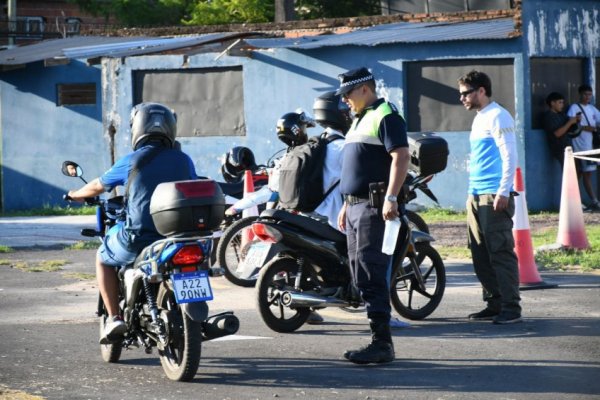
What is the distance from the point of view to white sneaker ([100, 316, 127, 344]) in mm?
7965

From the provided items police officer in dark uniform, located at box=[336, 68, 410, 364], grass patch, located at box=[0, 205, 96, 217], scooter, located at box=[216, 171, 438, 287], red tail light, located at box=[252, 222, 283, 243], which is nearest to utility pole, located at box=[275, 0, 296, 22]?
grass patch, located at box=[0, 205, 96, 217]

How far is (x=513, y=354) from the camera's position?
27.8ft

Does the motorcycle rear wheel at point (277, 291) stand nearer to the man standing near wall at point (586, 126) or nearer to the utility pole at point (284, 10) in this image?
the man standing near wall at point (586, 126)

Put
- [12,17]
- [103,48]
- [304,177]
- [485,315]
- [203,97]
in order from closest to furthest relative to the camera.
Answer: [304,177], [485,315], [203,97], [103,48], [12,17]

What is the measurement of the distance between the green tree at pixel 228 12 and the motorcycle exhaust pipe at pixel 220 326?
25.0 m

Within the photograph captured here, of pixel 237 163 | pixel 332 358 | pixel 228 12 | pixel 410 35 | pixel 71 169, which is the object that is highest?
pixel 228 12

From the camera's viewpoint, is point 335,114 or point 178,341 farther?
point 335,114

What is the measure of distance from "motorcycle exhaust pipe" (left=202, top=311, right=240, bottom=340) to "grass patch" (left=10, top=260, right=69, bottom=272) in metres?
6.37

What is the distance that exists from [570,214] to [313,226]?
5.27 meters

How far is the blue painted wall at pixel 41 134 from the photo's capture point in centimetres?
2366

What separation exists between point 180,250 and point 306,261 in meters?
2.10

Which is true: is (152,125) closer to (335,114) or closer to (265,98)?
(335,114)

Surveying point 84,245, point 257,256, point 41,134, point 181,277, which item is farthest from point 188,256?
point 41,134

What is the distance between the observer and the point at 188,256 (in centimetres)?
760
